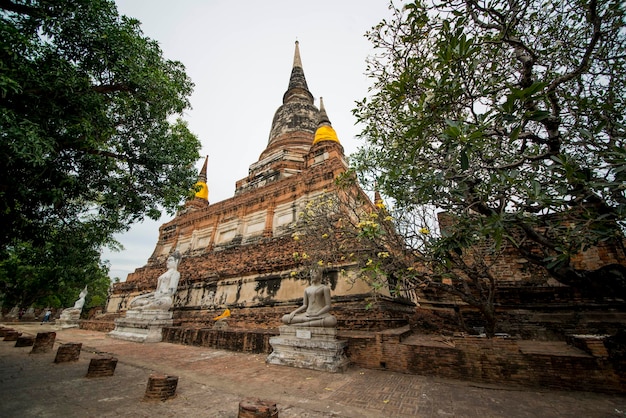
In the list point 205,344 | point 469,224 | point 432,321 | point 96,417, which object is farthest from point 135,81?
point 432,321

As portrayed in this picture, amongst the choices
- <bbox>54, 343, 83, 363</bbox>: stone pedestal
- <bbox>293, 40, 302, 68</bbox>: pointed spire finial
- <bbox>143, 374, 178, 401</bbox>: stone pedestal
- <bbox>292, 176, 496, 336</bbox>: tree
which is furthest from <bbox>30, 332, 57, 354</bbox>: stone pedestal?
<bbox>293, 40, 302, 68</bbox>: pointed spire finial

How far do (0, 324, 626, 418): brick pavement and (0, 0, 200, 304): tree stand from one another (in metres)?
2.61

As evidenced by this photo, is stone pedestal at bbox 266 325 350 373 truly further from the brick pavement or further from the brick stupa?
the brick stupa

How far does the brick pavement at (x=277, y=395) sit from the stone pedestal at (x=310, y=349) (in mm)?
231

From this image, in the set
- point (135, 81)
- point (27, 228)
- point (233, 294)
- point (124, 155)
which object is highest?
point (135, 81)

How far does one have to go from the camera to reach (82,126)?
4.20m

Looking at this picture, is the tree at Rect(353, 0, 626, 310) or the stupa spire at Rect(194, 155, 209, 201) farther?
the stupa spire at Rect(194, 155, 209, 201)

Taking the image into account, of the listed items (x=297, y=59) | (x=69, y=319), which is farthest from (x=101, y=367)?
(x=297, y=59)

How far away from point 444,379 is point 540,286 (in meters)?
4.74

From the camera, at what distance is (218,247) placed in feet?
48.1

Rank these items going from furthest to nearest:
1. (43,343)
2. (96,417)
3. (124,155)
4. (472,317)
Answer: (472,317) < (43,343) < (124,155) < (96,417)

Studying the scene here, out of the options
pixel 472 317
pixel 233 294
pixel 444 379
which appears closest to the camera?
pixel 444 379

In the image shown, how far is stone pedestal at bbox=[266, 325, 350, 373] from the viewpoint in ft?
17.3

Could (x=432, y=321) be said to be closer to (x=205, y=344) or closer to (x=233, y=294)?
(x=205, y=344)
